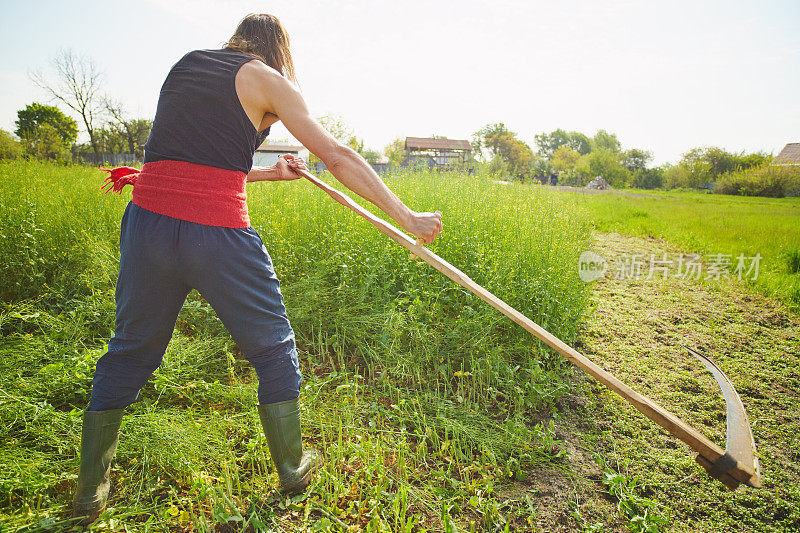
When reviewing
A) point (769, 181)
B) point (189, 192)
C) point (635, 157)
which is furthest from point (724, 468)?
point (635, 157)

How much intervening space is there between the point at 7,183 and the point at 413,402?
6072mm

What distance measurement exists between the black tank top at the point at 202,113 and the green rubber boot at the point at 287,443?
0.93m

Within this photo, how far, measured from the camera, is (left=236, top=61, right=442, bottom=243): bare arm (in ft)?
4.68

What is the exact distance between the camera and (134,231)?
1483mm

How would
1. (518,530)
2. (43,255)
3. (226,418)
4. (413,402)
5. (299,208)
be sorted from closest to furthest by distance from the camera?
(518,530) < (226,418) < (413,402) < (43,255) < (299,208)

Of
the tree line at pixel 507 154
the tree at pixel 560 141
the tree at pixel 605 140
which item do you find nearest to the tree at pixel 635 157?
the tree line at pixel 507 154

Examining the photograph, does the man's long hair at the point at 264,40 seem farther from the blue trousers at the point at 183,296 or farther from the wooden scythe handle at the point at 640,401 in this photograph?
the wooden scythe handle at the point at 640,401

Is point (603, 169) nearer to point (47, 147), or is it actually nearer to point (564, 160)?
point (564, 160)

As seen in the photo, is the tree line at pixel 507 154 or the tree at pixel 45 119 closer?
the tree line at pixel 507 154

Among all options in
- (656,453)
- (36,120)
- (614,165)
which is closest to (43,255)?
(656,453)

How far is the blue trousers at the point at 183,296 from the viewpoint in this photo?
4.74 ft

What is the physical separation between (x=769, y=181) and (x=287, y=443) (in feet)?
42.2

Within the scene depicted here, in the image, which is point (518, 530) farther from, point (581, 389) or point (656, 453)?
point (581, 389)

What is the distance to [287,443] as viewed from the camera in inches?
64.5
